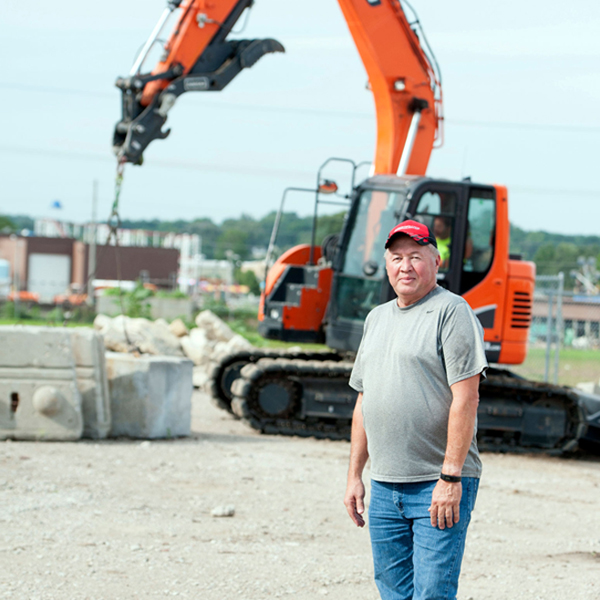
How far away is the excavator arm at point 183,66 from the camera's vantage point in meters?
9.55

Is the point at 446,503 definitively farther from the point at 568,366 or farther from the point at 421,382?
the point at 568,366

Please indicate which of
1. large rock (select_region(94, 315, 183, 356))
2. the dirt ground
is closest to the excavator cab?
the dirt ground

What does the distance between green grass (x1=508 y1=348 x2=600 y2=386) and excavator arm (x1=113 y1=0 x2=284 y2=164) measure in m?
8.70

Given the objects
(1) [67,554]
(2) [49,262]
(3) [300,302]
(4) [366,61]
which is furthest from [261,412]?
(2) [49,262]

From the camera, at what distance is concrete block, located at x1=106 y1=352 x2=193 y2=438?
9.52 m

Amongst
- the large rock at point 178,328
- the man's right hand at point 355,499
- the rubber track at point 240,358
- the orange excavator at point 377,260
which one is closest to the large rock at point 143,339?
the large rock at point 178,328

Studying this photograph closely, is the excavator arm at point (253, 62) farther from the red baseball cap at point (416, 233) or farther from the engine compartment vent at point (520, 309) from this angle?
the red baseball cap at point (416, 233)

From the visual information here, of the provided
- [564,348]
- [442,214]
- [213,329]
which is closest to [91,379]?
[442,214]

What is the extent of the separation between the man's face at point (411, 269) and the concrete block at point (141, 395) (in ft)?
21.1

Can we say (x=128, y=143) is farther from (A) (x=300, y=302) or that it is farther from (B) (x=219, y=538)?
(B) (x=219, y=538)

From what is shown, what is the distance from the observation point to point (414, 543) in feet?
11.0

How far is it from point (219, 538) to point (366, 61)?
680 cm

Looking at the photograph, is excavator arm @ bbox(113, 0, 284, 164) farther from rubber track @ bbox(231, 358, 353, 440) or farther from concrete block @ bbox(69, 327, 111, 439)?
rubber track @ bbox(231, 358, 353, 440)

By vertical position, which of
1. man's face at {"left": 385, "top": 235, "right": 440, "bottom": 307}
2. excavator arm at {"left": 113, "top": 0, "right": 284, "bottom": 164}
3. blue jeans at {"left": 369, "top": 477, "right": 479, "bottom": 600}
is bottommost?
blue jeans at {"left": 369, "top": 477, "right": 479, "bottom": 600}
